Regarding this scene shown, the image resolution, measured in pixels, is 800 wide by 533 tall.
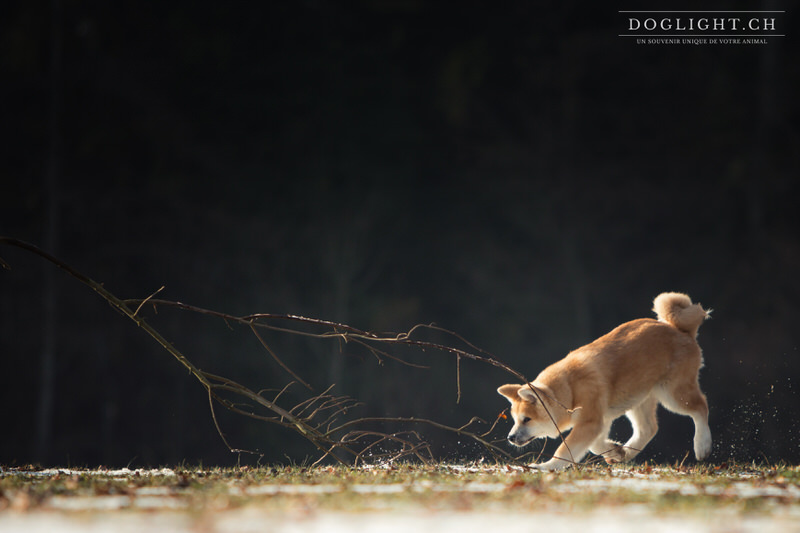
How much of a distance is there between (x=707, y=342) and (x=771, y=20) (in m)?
4.77

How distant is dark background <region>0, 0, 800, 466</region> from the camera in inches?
498

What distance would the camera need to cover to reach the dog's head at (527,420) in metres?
5.55

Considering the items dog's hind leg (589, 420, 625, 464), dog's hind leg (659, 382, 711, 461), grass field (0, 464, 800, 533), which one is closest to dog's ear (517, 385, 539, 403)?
dog's hind leg (589, 420, 625, 464)

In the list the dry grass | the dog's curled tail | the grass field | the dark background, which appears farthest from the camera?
the dark background

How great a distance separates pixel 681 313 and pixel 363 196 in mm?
8180

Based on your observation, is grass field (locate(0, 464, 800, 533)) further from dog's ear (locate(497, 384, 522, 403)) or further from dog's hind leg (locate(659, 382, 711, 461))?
dog's ear (locate(497, 384, 522, 403))

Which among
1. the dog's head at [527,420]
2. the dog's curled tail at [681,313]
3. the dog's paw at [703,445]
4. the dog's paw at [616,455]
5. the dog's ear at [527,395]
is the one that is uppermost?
the dog's curled tail at [681,313]

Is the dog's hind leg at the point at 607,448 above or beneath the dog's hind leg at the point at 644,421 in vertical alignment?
beneath

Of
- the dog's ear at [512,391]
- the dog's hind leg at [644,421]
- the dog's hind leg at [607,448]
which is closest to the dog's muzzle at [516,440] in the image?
the dog's ear at [512,391]

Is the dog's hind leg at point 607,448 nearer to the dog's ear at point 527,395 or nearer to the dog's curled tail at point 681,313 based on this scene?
the dog's ear at point 527,395

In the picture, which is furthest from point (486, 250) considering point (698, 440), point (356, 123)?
point (698, 440)

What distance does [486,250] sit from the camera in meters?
14.0

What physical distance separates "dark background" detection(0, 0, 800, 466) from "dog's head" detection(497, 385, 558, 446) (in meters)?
7.23

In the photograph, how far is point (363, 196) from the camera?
13.5 meters
